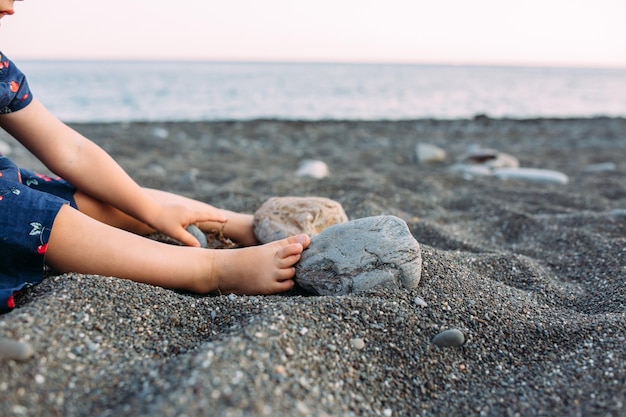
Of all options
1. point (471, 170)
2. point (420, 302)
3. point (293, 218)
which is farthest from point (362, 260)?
point (471, 170)

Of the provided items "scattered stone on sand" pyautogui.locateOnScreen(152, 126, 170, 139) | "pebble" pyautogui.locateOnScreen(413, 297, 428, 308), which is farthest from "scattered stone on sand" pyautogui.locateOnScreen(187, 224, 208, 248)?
"scattered stone on sand" pyautogui.locateOnScreen(152, 126, 170, 139)

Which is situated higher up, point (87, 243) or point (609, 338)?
point (87, 243)

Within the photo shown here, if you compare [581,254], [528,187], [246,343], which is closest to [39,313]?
[246,343]

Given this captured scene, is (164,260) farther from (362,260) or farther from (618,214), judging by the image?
(618,214)

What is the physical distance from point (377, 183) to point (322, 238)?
2084 millimetres

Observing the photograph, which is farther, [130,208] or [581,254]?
[581,254]

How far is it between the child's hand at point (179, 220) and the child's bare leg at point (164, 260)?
0.40 meters

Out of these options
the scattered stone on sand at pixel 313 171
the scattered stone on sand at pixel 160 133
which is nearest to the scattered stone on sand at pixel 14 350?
the scattered stone on sand at pixel 313 171

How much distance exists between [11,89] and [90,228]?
26.2 inches

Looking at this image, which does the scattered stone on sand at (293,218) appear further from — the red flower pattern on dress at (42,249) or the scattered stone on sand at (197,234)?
the red flower pattern on dress at (42,249)

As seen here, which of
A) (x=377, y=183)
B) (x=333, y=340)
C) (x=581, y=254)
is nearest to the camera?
(x=333, y=340)

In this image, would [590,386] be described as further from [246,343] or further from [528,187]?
[528,187]

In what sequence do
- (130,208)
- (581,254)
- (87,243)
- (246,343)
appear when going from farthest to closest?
(581,254), (130,208), (87,243), (246,343)

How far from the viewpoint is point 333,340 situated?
4.89ft
